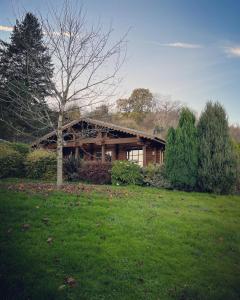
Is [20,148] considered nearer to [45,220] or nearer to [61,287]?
[45,220]

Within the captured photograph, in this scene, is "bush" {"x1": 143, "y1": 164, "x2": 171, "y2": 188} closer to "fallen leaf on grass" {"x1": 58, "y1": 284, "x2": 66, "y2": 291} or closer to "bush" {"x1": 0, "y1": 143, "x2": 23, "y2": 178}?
"bush" {"x1": 0, "y1": 143, "x2": 23, "y2": 178}

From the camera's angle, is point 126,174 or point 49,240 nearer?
point 49,240

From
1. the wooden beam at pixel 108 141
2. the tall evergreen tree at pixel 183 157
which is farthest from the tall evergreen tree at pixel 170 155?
the wooden beam at pixel 108 141

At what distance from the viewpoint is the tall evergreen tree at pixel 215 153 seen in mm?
14664

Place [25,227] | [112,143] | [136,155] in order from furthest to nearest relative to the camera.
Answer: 1. [136,155]
2. [112,143]
3. [25,227]

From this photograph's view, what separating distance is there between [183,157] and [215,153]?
1845 millimetres

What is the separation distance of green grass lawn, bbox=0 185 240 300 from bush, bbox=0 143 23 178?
825 cm

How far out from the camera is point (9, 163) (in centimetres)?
1691

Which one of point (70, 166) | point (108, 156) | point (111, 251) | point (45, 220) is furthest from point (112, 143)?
point (111, 251)

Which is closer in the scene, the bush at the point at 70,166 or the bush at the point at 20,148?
the bush at the point at 70,166

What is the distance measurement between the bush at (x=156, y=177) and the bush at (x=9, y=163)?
866cm

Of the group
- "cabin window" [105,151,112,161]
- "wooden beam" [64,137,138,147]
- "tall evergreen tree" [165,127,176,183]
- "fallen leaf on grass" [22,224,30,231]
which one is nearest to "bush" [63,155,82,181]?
"wooden beam" [64,137,138,147]

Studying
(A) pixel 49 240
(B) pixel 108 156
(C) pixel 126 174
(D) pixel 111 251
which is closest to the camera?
(D) pixel 111 251

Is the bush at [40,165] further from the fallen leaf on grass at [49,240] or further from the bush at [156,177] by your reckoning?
the fallen leaf on grass at [49,240]
